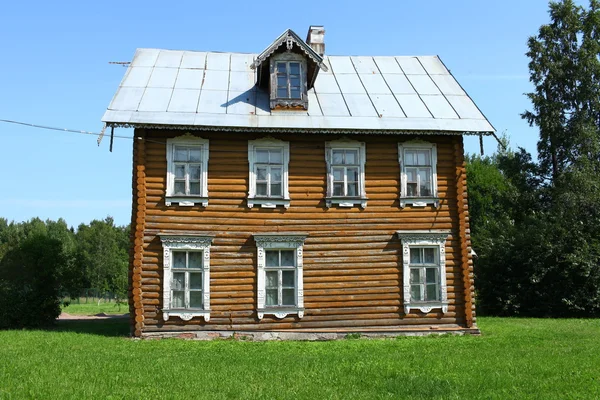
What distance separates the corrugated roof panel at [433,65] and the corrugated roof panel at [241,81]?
19.7 feet

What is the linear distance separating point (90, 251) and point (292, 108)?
6450 cm

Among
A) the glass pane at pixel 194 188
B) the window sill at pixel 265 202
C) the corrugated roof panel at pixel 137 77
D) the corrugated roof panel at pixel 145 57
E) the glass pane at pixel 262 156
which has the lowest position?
the window sill at pixel 265 202

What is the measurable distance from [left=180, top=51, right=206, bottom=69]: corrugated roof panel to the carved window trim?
3.31 m

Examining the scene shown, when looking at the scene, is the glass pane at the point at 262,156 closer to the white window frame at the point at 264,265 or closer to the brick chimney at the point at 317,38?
the white window frame at the point at 264,265

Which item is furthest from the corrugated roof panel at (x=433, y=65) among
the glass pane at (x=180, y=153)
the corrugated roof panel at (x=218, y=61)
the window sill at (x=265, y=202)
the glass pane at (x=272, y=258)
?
the glass pane at (x=180, y=153)

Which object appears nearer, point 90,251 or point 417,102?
point 417,102

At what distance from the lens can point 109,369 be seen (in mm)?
11062

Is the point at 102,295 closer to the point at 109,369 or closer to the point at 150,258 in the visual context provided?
the point at 150,258

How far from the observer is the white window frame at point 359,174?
1725cm

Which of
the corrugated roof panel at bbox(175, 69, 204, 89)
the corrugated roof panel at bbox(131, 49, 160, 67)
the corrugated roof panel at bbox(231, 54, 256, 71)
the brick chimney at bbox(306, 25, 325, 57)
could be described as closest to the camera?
the corrugated roof panel at bbox(175, 69, 204, 89)

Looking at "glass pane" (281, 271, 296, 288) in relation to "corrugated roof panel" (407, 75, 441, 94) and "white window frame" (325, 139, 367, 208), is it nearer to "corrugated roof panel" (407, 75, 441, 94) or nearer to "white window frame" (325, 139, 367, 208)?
"white window frame" (325, 139, 367, 208)

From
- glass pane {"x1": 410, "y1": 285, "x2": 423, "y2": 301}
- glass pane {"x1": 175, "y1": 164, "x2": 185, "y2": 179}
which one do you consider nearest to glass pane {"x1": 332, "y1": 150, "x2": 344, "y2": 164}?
glass pane {"x1": 410, "y1": 285, "x2": 423, "y2": 301}

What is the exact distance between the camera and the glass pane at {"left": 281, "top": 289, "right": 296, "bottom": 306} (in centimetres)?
1694

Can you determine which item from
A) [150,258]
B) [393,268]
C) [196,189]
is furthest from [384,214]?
[150,258]
